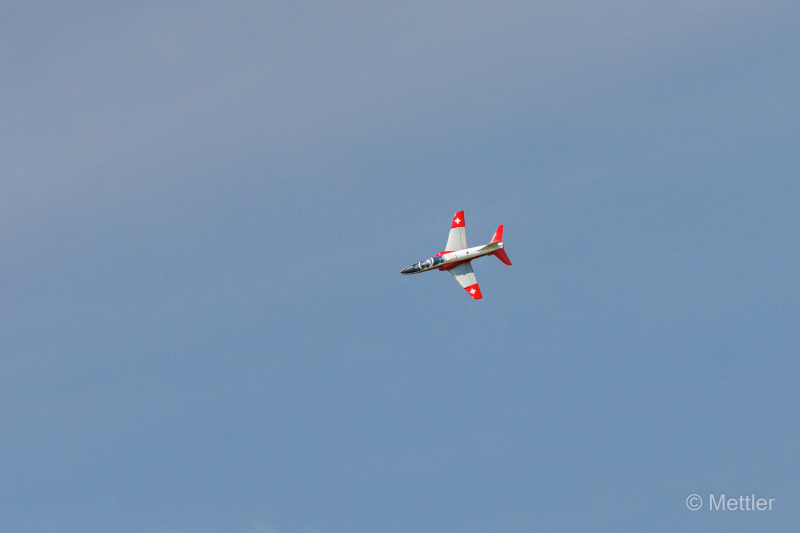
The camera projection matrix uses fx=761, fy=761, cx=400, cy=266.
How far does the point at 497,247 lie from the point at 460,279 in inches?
446

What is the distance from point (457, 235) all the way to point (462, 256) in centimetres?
559

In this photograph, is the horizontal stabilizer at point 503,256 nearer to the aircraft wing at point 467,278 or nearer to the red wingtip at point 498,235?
the red wingtip at point 498,235

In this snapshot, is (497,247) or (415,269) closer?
(497,247)

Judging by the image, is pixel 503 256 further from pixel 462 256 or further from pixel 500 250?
pixel 462 256

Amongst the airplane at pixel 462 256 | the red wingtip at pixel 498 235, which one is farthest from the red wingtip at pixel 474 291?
the red wingtip at pixel 498 235

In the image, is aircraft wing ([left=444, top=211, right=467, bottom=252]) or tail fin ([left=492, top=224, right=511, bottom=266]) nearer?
tail fin ([left=492, top=224, right=511, bottom=266])

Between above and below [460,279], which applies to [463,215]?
above

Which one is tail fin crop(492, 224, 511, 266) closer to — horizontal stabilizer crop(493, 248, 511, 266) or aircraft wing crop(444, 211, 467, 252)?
horizontal stabilizer crop(493, 248, 511, 266)

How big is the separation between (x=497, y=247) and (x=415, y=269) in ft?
70.6

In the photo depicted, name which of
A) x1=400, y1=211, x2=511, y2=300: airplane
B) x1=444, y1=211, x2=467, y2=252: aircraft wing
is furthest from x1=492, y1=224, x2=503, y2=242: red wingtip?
x1=444, y1=211, x2=467, y2=252: aircraft wing

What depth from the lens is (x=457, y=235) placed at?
555 ft

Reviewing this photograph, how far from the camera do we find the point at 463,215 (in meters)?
170

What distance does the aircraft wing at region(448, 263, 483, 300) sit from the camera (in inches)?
6491

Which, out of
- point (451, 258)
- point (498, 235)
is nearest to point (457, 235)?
point (451, 258)
